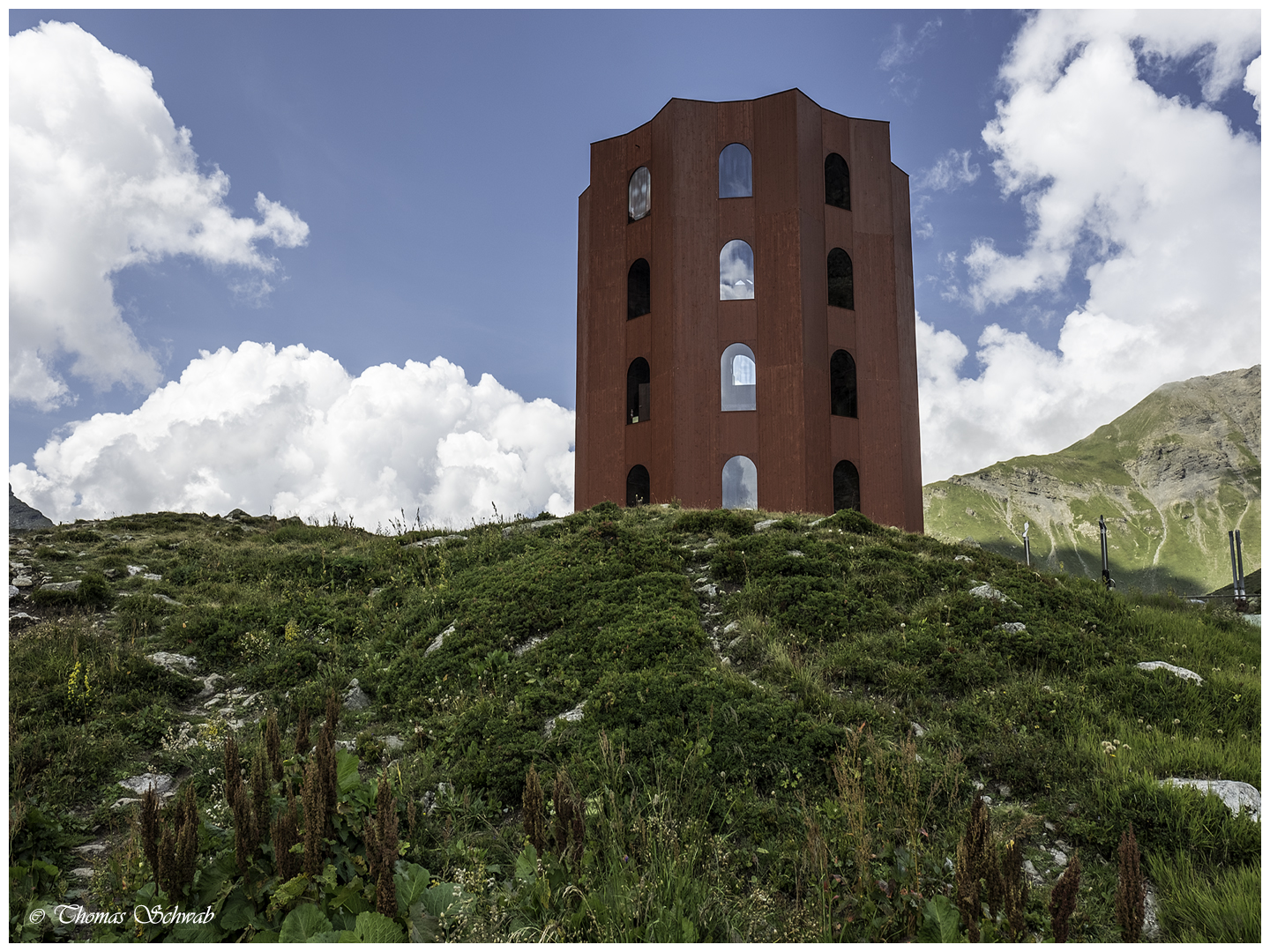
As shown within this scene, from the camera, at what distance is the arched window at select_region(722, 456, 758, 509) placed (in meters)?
20.2

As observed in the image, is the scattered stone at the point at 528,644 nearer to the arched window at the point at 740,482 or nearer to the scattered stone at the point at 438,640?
the scattered stone at the point at 438,640

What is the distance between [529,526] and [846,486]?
1188cm

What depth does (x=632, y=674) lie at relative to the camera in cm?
638

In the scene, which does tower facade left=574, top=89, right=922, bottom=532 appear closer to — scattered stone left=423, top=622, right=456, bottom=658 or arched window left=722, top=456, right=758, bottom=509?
arched window left=722, top=456, right=758, bottom=509

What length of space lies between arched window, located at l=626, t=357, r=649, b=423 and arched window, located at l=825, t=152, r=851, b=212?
835cm

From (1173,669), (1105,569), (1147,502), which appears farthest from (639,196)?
(1147,502)

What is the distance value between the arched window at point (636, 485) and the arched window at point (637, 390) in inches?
64.1

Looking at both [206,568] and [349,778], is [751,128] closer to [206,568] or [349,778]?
[206,568]

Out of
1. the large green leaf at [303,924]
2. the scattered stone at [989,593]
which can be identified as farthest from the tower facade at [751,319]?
the large green leaf at [303,924]

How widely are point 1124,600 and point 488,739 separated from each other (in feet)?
31.0

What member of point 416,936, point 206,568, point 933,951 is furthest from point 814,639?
point 206,568

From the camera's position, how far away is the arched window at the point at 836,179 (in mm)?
22656

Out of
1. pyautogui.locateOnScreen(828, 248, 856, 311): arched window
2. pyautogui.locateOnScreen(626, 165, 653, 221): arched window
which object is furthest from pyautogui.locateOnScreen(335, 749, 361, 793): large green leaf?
pyautogui.locateOnScreen(626, 165, 653, 221): arched window

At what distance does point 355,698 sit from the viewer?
7.70 m
